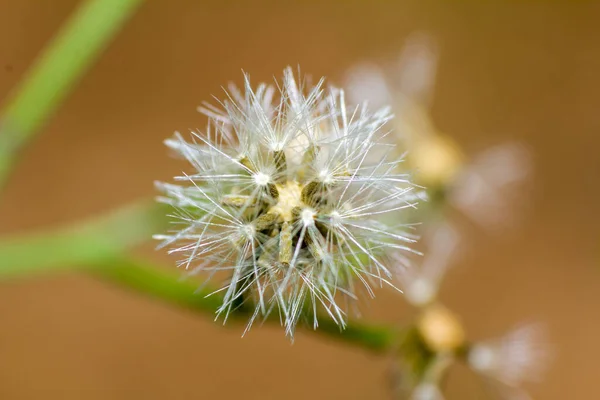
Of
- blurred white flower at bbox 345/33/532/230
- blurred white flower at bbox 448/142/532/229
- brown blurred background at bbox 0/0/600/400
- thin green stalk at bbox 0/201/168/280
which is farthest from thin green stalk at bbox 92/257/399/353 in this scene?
brown blurred background at bbox 0/0/600/400

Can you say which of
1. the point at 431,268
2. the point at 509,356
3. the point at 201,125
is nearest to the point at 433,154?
the point at 431,268

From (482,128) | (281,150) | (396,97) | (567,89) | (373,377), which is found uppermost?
(567,89)

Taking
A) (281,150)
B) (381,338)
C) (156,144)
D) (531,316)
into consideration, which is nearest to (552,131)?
(531,316)

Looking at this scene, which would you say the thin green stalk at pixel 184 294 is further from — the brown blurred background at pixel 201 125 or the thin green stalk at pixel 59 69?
the brown blurred background at pixel 201 125

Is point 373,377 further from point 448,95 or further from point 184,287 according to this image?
point 184,287

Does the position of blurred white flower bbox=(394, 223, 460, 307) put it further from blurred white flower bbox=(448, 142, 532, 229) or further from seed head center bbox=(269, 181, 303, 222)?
seed head center bbox=(269, 181, 303, 222)

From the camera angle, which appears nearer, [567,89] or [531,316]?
[531,316]

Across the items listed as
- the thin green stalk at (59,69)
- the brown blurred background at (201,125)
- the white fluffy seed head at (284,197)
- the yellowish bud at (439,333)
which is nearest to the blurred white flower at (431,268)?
the yellowish bud at (439,333)
